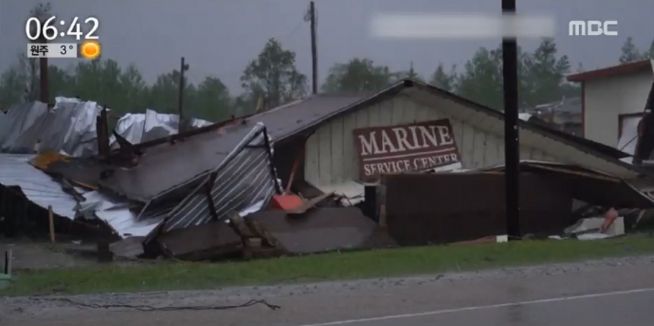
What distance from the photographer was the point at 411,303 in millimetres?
12305

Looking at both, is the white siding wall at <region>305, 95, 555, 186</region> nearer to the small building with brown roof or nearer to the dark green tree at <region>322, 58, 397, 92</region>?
the small building with brown roof

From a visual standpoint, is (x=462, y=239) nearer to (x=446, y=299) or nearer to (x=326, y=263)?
(x=326, y=263)

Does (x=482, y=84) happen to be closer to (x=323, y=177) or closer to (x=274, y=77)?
(x=274, y=77)

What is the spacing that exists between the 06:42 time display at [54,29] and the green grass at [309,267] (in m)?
3.69

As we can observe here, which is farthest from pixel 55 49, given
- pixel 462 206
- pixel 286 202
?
pixel 462 206

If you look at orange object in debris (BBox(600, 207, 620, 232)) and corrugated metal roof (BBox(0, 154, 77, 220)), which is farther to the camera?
orange object in debris (BBox(600, 207, 620, 232))

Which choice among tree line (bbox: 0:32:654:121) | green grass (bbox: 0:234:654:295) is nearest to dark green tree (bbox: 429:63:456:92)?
tree line (bbox: 0:32:654:121)

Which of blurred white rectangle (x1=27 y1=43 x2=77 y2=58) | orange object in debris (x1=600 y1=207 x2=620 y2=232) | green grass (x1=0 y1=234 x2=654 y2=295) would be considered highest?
blurred white rectangle (x1=27 y1=43 x2=77 y2=58)

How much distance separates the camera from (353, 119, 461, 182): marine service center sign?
24078mm

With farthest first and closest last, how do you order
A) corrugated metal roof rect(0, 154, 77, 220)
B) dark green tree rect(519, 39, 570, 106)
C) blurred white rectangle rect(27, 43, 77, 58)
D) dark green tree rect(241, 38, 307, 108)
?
dark green tree rect(241, 38, 307, 108), dark green tree rect(519, 39, 570, 106), corrugated metal roof rect(0, 154, 77, 220), blurred white rectangle rect(27, 43, 77, 58)

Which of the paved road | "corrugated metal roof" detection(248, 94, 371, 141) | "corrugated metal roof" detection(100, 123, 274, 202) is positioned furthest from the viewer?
"corrugated metal roof" detection(248, 94, 371, 141)

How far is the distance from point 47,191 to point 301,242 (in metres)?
6.21

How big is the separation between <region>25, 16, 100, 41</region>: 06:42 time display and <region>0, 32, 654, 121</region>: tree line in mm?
14688

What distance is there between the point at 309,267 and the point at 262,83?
27008 millimetres
